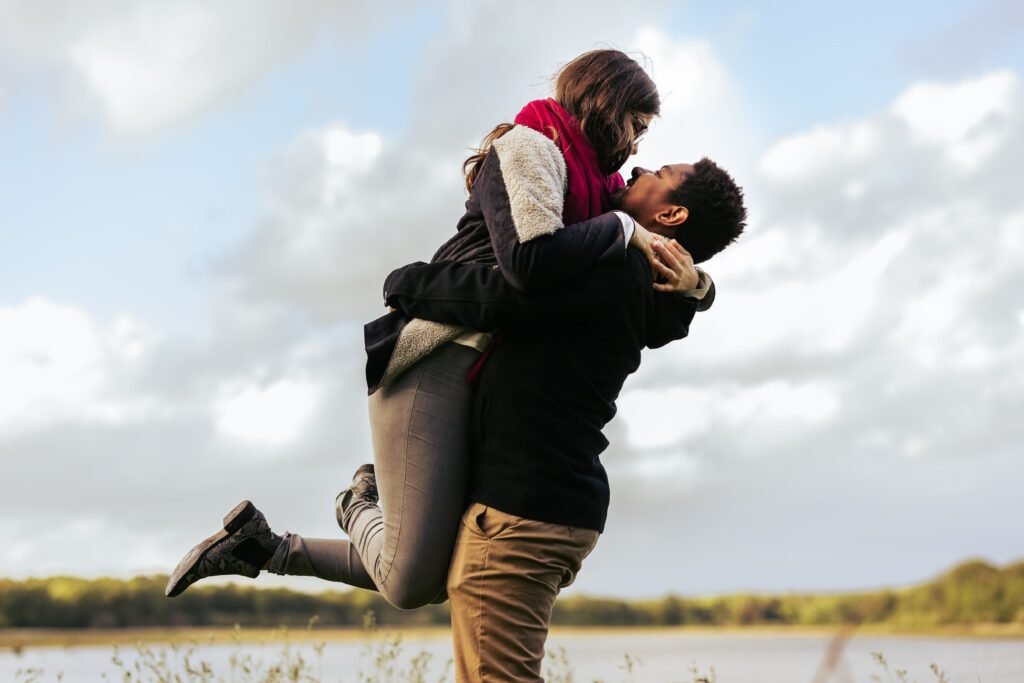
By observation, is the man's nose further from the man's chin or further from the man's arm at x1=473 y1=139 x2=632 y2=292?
the man's arm at x1=473 y1=139 x2=632 y2=292

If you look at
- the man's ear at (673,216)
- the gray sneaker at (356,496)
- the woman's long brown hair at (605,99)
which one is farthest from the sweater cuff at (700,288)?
the gray sneaker at (356,496)

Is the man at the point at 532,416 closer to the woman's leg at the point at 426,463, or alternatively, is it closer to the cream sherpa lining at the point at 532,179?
the woman's leg at the point at 426,463

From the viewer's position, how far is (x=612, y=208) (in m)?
2.96

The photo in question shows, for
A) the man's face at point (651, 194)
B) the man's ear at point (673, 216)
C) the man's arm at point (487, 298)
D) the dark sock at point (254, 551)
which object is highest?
the man's face at point (651, 194)

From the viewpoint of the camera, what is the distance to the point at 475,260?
9.32ft

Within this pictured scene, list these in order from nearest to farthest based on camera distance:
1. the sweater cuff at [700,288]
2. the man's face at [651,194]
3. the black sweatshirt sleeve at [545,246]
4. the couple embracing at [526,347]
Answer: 1. the black sweatshirt sleeve at [545,246]
2. the couple embracing at [526,347]
3. the man's face at [651,194]
4. the sweater cuff at [700,288]

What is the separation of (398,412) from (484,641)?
688mm

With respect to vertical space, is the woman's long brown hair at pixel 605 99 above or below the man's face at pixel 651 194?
above

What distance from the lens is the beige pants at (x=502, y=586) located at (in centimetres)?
272

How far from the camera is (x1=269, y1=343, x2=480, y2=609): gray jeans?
9.16ft

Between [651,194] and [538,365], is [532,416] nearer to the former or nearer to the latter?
[538,365]

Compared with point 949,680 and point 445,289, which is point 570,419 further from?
point 949,680

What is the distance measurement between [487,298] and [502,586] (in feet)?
2.63

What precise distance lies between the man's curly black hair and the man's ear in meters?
0.01
